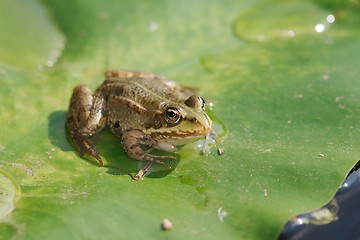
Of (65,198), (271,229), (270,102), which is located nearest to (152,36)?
(270,102)

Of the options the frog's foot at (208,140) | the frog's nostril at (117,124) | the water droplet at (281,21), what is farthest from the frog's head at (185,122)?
the water droplet at (281,21)

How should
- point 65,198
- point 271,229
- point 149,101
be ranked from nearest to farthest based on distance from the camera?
Result: 1. point 271,229
2. point 65,198
3. point 149,101

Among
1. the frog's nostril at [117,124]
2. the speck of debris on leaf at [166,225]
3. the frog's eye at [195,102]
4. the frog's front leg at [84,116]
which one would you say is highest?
the frog's eye at [195,102]

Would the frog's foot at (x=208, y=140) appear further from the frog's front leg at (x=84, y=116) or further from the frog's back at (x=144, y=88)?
the frog's front leg at (x=84, y=116)

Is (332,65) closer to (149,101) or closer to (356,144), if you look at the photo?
(356,144)

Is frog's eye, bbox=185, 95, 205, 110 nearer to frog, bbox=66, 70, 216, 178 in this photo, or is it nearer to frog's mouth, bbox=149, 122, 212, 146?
frog, bbox=66, 70, 216, 178

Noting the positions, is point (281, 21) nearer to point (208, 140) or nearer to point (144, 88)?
point (144, 88)

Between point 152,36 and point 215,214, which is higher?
point 152,36
